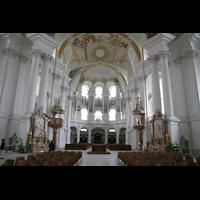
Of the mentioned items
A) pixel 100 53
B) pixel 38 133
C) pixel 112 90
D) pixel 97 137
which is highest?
pixel 100 53

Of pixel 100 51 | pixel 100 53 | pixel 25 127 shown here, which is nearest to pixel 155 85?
pixel 25 127

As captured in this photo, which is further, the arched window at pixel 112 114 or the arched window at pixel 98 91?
the arched window at pixel 98 91

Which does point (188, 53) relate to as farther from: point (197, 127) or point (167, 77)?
point (197, 127)

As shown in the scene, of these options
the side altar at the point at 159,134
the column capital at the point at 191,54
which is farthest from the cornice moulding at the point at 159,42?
the side altar at the point at 159,134

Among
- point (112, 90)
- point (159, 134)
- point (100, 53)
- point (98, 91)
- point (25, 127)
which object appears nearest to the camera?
point (25, 127)

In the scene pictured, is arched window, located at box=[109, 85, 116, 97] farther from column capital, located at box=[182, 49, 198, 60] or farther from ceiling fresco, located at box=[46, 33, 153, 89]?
column capital, located at box=[182, 49, 198, 60]

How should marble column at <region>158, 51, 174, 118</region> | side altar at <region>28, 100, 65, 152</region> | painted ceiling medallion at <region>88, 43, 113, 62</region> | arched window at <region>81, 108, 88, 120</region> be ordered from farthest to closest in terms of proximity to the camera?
1. arched window at <region>81, 108, 88, 120</region>
2. painted ceiling medallion at <region>88, 43, 113, 62</region>
3. marble column at <region>158, 51, 174, 118</region>
4. side altar at <region>28, 100, 65, 152</region>

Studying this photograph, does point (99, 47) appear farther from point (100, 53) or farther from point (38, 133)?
point (38, 133)

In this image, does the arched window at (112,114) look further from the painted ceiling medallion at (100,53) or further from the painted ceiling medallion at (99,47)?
the painted ceiling medallion at (100,53)

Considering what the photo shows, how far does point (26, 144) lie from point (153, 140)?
8.58 metres

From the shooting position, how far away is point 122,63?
22828mm

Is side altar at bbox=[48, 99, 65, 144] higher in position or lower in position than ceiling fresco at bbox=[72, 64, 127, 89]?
lower

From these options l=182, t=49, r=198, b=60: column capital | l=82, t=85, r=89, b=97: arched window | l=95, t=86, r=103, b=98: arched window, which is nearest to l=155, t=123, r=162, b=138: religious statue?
l=182, t=49, r=198, b=60: column capital
